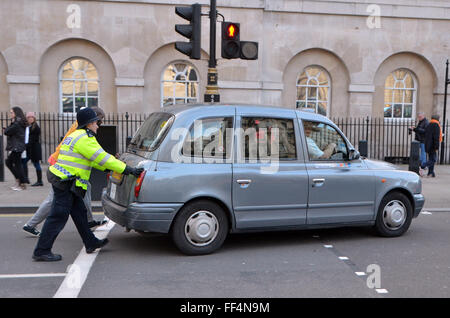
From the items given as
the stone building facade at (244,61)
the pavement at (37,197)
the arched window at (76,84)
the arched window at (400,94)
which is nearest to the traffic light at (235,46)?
the pavement at (37,197)

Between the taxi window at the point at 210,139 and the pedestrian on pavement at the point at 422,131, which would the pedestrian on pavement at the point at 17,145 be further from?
the pedestrian on pavement at the point at 422,131

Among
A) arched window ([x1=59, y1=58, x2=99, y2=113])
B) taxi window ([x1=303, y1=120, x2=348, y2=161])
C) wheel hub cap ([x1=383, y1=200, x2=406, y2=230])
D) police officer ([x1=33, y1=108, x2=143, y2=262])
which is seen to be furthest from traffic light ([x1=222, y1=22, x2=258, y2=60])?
arched window ([x1=59, y1=58, x2=99, y2=113])

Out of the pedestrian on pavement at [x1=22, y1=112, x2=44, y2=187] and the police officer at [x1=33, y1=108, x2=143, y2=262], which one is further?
the pedestrian on pavement at [x1=22, y1=112, x2=44, y2=187]

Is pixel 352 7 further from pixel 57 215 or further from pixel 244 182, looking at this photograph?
pixel 57 215

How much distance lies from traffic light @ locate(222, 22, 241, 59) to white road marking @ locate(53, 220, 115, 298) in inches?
192

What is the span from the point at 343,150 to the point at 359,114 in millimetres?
11123

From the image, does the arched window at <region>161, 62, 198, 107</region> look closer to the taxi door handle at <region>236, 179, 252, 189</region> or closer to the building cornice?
the building cornice

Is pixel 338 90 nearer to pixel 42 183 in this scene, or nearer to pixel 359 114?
pixel 359 114

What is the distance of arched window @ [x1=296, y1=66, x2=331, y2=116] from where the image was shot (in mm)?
16984

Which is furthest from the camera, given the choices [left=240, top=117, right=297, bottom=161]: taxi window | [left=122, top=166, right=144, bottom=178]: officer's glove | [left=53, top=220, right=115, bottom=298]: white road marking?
[left=240, top=117, right=297, bottom=161]: taxi window

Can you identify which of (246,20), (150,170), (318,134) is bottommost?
(150,170)

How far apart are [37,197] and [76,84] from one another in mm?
7348

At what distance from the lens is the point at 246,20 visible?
1573 centimetres
